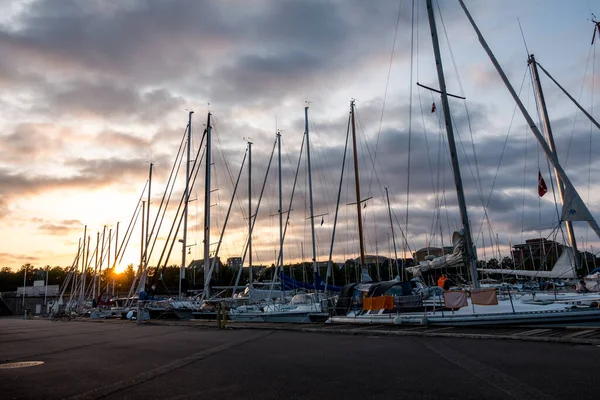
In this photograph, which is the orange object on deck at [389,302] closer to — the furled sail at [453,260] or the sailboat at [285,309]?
the furled sail at [453,260]

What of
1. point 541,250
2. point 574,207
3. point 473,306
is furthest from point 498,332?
point 541,250

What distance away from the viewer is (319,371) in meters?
10.3

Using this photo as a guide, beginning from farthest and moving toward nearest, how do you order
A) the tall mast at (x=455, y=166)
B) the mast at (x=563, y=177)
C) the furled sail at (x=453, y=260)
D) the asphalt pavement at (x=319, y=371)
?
the furled sail at (x=453, y=260)
the tall mast at (x=455, y=166)
the mast at (x=563, y=177)
the asphalt pavement at (x=319, y=371)

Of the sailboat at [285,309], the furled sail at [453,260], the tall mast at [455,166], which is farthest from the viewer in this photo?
the sailboat at [285,309]

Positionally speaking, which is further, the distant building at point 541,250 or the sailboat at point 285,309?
the sailboat at point 285,309

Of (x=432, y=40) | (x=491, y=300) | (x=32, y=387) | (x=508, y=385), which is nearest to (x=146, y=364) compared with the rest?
(x=32, y=387)

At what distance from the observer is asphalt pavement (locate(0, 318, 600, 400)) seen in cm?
803

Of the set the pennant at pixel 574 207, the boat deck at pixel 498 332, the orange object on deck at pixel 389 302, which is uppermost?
the pennant at pixel 574 207

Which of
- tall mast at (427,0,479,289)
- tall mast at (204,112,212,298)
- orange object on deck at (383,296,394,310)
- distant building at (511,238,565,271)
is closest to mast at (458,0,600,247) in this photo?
tall mast at (427,0,479,289)

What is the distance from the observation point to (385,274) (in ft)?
324

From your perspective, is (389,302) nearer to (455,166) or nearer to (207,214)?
(455,166)

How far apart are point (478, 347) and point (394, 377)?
5.76 m

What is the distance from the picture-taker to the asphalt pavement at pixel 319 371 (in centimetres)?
803

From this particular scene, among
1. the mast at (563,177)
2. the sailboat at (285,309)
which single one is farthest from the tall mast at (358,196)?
the mast at (563,177)
